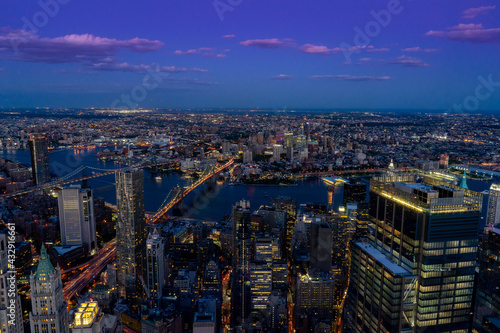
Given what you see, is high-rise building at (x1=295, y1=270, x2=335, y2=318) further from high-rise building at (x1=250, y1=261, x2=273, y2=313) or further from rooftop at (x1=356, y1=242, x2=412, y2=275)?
rooftop at (x1=356, y1=242, x2=412, y2=275)

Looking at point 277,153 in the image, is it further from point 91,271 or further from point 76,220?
point 91,271

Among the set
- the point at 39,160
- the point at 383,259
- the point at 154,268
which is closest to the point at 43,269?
the point at 154,268

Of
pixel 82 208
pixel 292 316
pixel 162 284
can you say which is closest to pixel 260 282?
pixel 292 316

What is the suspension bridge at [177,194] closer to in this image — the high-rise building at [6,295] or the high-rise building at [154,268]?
the high-rise building at [154,268]

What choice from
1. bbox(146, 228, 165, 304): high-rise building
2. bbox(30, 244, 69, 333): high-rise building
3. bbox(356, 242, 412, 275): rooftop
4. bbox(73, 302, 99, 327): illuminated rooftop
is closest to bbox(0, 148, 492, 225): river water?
bbox(146, 228, 165, 304): high-rise building

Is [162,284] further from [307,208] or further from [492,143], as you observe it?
[492,143]
